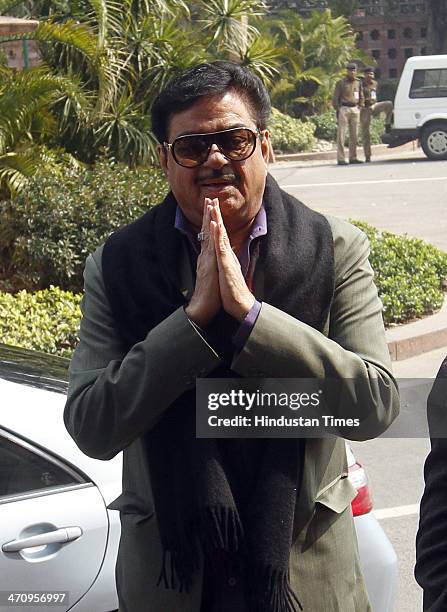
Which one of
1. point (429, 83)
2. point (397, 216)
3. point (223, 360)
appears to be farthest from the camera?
point (429, 83)

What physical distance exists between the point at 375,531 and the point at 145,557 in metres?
1.20

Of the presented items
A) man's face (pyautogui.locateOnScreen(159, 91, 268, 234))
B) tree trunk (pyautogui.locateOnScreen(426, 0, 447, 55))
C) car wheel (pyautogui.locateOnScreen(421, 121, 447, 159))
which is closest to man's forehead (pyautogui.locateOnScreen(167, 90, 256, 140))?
man's face (pyautogui.locateOnScreen(159, 91, 268, 234))

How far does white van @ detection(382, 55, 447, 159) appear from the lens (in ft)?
70.6

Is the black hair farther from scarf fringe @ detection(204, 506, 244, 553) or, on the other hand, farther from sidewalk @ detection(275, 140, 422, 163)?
sidewalk @ detection(275, 140, 422, 163)

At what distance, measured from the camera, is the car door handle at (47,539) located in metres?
2.99

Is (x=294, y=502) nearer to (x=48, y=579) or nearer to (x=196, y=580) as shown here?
(x=196, y=580)

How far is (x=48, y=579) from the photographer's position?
3000mm

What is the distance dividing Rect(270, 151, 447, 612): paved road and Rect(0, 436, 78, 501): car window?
1.78 meters

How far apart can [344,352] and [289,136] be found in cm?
2272

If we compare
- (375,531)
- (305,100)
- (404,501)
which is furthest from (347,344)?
(305,100)

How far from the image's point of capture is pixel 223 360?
2.09m

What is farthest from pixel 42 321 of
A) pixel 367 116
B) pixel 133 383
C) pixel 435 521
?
pixel 367 116

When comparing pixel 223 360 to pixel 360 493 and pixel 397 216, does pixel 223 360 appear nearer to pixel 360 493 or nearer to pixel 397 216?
pixel 360 493

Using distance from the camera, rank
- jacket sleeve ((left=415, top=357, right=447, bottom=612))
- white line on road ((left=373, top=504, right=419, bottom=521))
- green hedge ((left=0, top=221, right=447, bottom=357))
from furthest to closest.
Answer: green hedge ((left=0, top=221, right=447, bottom=357))
white line on road ((left=373, top=504, right=419, bottom=521))
jacket sleeve ((left=415, top=357, right=447, bottom=612))
